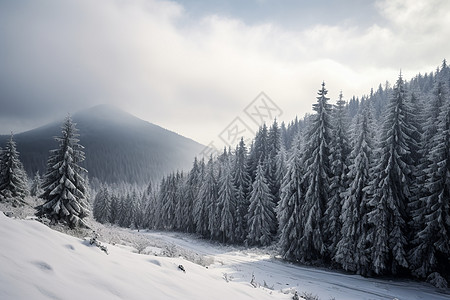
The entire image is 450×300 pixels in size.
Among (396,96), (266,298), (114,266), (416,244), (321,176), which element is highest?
(396,96)

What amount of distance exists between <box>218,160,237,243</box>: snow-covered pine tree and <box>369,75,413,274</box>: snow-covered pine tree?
78.2 ft

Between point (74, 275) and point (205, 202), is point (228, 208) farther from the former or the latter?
point (74, 275)

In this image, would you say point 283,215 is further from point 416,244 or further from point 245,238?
point 245,238

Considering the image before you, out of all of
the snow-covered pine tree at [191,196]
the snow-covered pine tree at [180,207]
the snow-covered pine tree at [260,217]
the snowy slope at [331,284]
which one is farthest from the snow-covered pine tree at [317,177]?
the snow-covered pine tree at [180,207]

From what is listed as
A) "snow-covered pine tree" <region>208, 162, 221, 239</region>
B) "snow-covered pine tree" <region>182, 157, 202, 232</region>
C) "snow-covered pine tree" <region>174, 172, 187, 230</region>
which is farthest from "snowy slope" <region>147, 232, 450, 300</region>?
"snow-covered pine tree" <region>174, 172, 187, 230</region>

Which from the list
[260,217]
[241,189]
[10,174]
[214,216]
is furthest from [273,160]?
[10,174]

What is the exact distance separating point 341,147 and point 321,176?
325 centimetres

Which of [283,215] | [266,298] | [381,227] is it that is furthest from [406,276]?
[266,298]

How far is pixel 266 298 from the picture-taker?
24.9 feet

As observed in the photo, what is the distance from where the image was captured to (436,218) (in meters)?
16.2

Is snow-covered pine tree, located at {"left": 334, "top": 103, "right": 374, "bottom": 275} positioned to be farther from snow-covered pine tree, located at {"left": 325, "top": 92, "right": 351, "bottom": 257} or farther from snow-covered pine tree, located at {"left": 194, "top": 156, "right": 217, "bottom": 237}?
snow-covered pine tree, located at {"left": 194, "top": 156, "right": 217, "bottom": 237}

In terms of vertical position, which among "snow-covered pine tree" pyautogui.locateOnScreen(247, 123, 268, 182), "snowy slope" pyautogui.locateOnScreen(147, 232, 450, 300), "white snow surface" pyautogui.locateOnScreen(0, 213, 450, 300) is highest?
"snow-covered pine tree" pyautogui.locateOnScreen(247, 123, 268, 182)

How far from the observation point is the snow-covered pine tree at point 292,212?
23.3 meters

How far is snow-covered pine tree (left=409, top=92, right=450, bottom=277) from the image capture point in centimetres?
1609
